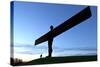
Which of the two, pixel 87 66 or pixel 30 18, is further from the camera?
pixel 87 66

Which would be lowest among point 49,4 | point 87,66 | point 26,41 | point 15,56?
point 87,66

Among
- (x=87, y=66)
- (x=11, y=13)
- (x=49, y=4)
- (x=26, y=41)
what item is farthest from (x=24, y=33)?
(x=87, y=66)

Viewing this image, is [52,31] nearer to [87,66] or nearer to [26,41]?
[26,41]

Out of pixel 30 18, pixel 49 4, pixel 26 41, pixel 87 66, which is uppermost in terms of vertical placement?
pixel 49 4

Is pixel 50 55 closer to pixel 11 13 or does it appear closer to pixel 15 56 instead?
pixel 15 56

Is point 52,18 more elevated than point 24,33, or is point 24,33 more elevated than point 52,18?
point 52,18

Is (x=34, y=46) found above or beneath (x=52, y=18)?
beneath

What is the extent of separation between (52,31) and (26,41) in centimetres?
30

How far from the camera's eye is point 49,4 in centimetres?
230

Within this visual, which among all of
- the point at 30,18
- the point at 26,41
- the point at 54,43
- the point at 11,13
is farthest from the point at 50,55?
the point at 11,13

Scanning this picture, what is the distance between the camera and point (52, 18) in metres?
2.31

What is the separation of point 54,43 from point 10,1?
0.63m
